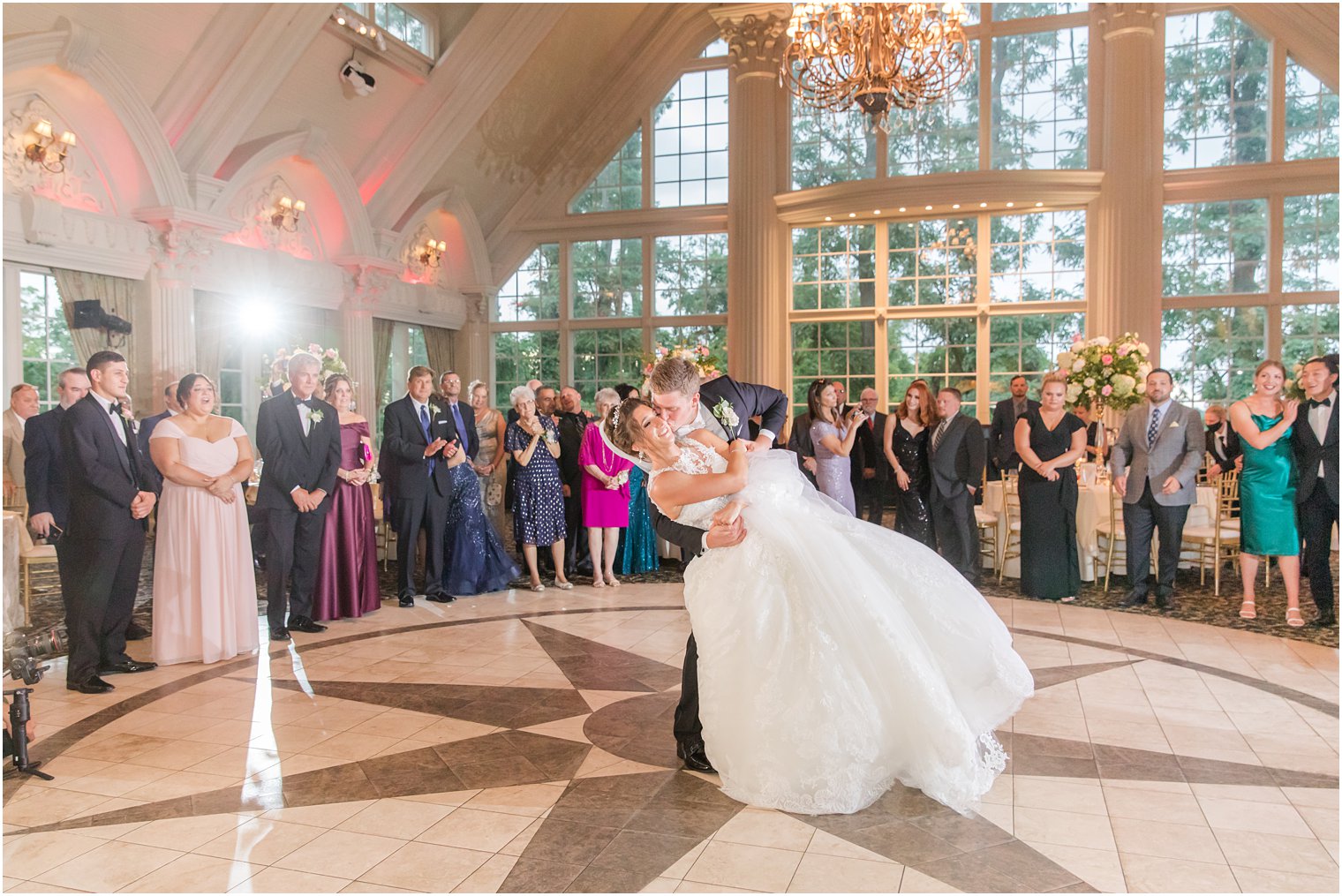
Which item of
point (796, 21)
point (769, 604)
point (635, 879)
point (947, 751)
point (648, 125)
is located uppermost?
point (648, 125)

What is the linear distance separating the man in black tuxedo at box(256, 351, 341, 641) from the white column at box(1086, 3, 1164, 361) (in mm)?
9431

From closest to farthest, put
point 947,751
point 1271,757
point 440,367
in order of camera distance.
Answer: point 947,751 → point 1271,757 → point 440,367

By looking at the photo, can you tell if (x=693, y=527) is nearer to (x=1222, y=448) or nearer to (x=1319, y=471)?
(x=1319, y=471)

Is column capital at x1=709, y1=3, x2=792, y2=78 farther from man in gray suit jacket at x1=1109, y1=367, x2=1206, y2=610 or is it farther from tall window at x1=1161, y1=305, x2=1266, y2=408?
man in gray suit jacket at x1=1109, y1=367, x2=1206, y2=610

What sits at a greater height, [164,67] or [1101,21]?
[1101,21]

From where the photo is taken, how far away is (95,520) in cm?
490

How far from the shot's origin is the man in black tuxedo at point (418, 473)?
22.7 feet

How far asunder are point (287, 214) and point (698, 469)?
9029 mm

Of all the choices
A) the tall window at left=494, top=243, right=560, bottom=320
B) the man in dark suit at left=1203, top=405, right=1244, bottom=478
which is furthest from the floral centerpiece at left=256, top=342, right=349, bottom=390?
the man in dark suit at left=1203, top=405, right=1244, bottom=478

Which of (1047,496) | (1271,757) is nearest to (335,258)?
(1047,496)

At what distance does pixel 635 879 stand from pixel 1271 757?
257 cm

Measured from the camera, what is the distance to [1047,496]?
23.3ft

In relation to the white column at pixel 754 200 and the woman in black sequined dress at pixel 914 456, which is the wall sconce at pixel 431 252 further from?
the woman in black sequined dress at pixel 914 456

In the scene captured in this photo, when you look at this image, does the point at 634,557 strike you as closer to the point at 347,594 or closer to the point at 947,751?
the point at 347,594
